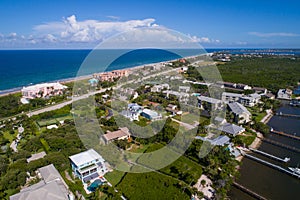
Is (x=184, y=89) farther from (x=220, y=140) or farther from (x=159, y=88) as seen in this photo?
(x=220, y=140)

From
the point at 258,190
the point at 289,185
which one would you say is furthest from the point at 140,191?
the point at 289,185

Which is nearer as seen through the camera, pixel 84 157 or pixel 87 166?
pixel 87 166

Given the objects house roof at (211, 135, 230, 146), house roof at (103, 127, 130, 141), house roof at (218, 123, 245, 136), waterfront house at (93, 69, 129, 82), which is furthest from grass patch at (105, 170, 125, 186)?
waterfront house at (93, 69, 129, 82)

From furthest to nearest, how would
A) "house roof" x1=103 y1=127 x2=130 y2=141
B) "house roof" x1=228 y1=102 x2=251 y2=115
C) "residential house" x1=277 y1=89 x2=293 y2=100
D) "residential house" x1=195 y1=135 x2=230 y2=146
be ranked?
"residential house" x1=277 y1=89 x2=293 y2=100 → "house roof" x1=228 y1=102 x2=251 y2=115 → "house roof" x1=103 y1=127 x2=130 y2=141 → "residential house" x1=195 y1=135 x2=230 y2=146

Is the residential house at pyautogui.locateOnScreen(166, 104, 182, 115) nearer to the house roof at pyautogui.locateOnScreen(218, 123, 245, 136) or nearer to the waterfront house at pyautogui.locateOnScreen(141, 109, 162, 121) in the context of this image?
the waterfront house at pyautogui.locateOnScreen(141, 109, 162, 121)

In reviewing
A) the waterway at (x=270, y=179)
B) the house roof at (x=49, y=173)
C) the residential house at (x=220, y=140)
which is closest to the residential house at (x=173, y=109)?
the residential house at (x=220, y=140)

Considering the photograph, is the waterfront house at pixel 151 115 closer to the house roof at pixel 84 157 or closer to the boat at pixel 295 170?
the house roof at pixel 84 157

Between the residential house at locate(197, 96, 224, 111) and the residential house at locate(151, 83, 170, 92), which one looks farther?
the residential house at locate(151, 83, 170, 92)

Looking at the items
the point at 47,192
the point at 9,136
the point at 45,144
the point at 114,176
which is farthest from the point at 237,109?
the point at 9,136
